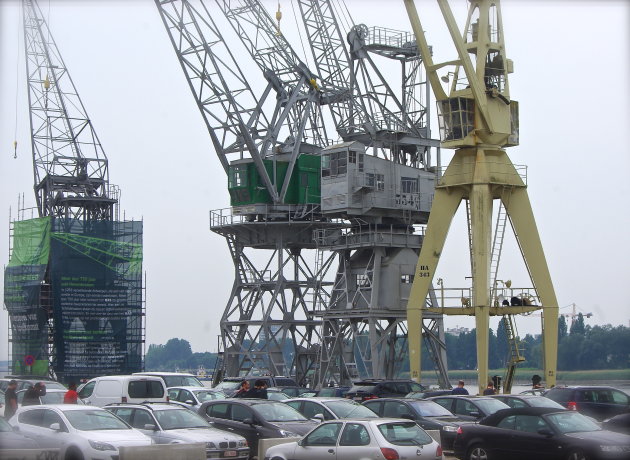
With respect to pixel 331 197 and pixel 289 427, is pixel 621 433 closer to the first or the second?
pixel 289 427

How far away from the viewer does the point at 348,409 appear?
29.2 meters

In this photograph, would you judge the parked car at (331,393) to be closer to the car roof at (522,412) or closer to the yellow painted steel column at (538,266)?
the yellow painted steel column at (538,266)

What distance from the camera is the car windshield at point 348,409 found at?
28.8 meters

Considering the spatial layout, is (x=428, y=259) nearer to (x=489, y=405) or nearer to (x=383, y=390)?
(x=383, y=390)

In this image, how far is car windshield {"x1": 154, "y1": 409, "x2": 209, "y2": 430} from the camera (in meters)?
26.2

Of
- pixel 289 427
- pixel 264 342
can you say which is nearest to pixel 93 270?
pixel 264 342

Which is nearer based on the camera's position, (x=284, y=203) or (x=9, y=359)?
(x=284, y=203)

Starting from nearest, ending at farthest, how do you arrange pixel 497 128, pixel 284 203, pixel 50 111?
pixel 497 128 < pixel 284 203 < pixel 50 111

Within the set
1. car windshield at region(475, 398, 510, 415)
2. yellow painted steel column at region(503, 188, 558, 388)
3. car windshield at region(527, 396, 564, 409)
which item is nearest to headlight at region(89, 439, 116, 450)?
car windshield at region(475, 398, 510, 415)

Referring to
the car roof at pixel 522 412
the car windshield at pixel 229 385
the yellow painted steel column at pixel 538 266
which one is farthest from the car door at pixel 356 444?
the yellow painted steel column at pixel 538 266

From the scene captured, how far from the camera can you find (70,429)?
24.1 metres

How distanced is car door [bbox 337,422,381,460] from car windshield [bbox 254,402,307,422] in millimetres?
5344

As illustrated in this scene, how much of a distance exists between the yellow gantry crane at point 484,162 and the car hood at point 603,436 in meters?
23.9

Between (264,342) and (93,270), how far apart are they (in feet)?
71.4
